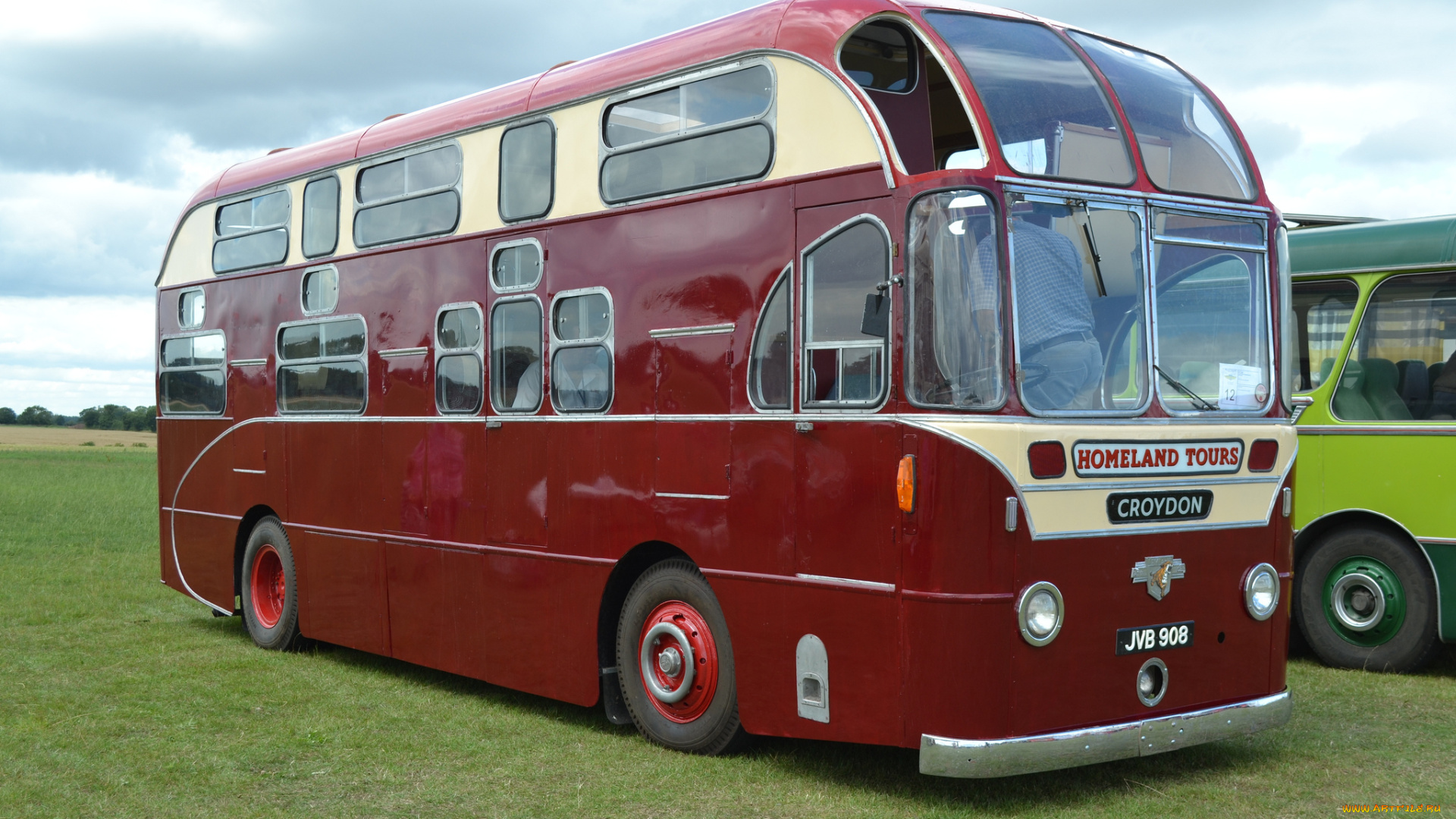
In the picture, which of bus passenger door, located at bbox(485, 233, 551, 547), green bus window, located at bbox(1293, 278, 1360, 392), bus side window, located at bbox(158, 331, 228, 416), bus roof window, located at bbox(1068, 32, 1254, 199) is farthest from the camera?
bus side window, located at bbox(158, 331, 228, 416)

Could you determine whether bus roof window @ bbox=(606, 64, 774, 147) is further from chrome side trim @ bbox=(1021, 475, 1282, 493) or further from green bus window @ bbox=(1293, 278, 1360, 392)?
green bus window @ bbox=(1293, 278, 1360, 392)

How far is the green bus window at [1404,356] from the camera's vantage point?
31.7ft

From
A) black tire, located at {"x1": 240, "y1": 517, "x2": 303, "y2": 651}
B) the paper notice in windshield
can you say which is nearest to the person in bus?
the paper notice in windshield

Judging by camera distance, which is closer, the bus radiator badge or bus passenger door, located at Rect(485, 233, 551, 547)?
the bus radiator badge

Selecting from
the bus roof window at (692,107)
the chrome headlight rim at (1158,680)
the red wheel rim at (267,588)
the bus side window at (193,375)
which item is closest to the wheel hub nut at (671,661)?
the chrome headlight rim at (1158,680)

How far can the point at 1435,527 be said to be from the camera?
31.3 ft

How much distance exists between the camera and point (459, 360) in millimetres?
9133

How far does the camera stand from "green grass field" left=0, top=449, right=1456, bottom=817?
6.58 metres

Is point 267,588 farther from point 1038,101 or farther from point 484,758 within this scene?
point 1038,101

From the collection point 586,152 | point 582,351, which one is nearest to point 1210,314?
point 582,351

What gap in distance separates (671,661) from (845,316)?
220 cm

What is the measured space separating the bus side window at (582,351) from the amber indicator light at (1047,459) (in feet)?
8.75

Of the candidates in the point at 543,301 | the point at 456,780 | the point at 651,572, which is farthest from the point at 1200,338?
the point at 456,780

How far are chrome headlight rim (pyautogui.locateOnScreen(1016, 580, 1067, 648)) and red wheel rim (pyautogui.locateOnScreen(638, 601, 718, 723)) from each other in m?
1.81
